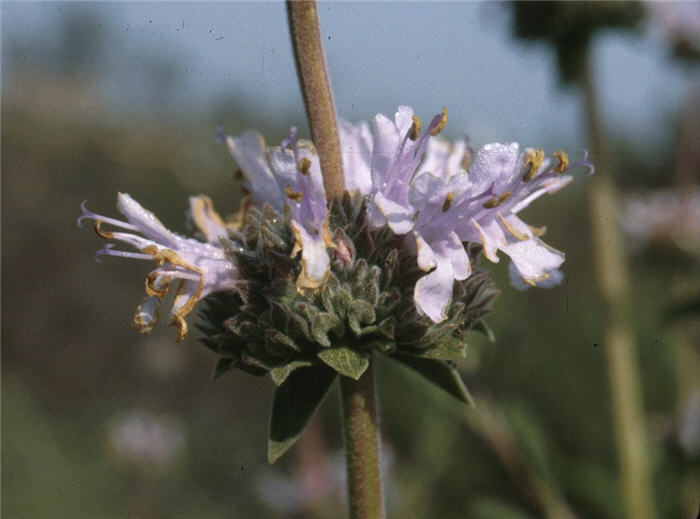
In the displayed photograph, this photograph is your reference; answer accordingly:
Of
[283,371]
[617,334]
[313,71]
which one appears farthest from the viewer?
[617,334]

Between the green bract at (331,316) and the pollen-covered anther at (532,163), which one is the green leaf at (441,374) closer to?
the green bract at (331,316)

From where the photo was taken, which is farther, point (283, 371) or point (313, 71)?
point (313, 71)

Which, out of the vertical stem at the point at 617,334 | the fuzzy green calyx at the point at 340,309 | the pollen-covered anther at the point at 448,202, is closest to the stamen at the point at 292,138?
the fuzzy green calyx at the point at 340,309

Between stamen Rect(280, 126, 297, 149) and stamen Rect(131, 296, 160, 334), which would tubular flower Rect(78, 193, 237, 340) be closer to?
stamen Rect(131, 296, 160, 334)

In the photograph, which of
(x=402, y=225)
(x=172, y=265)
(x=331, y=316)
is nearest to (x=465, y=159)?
(x=402, y=225)

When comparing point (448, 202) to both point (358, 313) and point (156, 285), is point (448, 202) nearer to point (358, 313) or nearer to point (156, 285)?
point (358, 313)

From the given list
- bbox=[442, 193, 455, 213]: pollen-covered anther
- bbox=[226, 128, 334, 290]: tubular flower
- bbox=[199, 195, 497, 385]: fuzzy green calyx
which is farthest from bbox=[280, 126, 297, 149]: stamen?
bbox=[442, 193, 455, 213]: pollen-covered anther

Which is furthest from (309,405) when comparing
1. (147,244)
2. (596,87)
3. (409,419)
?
(409,419)
